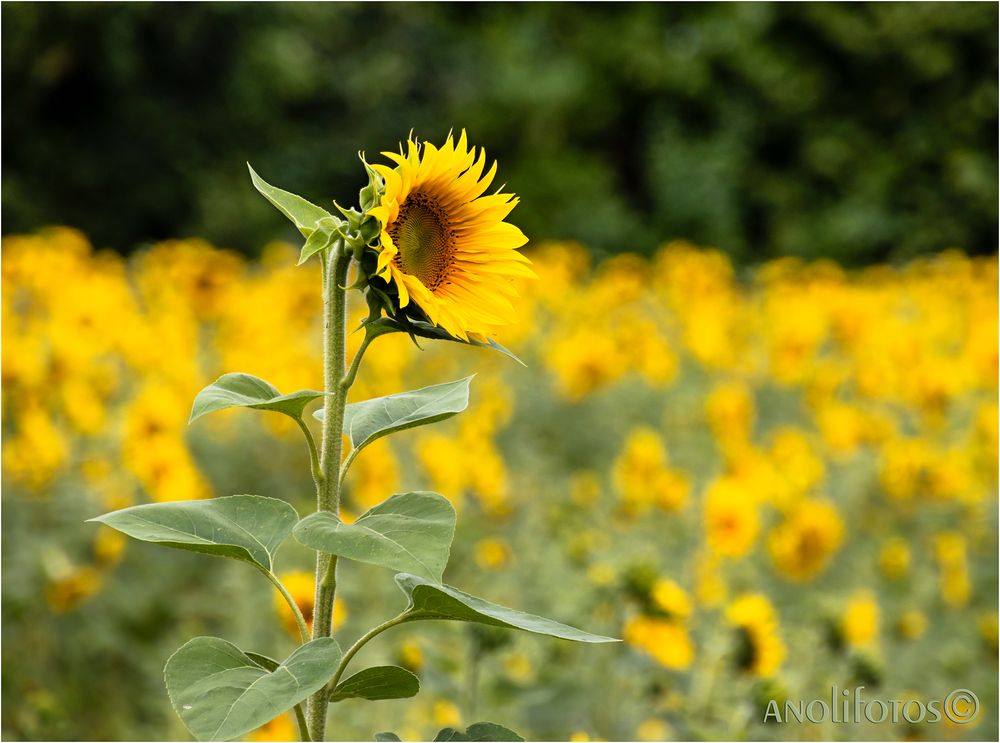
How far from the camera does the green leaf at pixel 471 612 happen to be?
575mm

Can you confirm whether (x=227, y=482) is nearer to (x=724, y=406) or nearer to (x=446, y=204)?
(x=724, y=406)

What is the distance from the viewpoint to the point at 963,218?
30.5 feet

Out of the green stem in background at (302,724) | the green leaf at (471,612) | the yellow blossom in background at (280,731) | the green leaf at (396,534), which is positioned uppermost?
the yellow blossom in background at (280,731)

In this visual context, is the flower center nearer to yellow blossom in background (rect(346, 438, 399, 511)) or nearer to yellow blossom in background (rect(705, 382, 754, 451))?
yellow blossom in background (rect(346, 438, 399, 511))

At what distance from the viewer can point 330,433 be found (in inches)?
25.6

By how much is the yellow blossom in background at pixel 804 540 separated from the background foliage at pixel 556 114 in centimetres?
657

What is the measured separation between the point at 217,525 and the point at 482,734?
0.64ft

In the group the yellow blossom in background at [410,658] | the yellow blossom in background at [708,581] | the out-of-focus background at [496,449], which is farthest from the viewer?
the yellow blossom in background at [708,581]

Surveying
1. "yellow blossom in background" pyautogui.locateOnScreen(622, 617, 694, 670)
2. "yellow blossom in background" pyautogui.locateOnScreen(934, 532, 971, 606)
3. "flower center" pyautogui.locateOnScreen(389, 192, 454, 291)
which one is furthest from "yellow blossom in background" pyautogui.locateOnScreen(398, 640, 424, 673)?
"yellow blossom in background" pyautogui.locateOnScreen(934, 532, 971, 606)

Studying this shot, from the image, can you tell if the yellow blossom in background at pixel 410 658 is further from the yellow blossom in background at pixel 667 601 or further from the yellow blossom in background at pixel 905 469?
the yellow blossom in background at pixel 905 469

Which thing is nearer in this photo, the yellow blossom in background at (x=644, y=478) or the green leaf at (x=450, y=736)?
the green leaf at (x=450, y=736)

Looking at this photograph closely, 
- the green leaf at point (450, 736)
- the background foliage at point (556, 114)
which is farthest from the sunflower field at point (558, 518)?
the background foliage at point (556, 114)

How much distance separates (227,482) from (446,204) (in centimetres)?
236

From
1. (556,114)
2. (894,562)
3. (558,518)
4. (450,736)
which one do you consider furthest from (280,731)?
(556,114)
